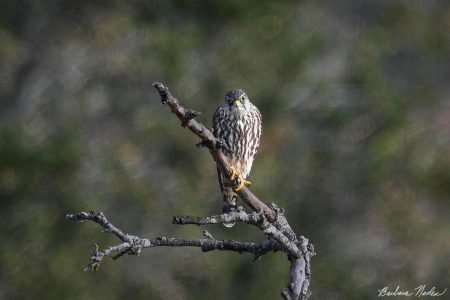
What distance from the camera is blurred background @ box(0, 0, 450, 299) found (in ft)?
34.4

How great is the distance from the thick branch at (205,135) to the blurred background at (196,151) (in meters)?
6.23

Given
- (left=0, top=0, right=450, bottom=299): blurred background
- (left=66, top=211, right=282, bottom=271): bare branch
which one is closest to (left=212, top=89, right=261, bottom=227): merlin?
(left=66, top=211, right=282, bottom=271): bare branch

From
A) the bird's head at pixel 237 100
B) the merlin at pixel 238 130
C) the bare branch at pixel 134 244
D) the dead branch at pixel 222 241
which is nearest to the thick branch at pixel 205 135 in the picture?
the dead branch at pixel 222 241

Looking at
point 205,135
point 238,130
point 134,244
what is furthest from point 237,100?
point 134,244

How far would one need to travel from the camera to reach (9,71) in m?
11.4

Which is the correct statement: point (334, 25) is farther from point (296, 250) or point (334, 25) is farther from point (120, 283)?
point (296, 250)

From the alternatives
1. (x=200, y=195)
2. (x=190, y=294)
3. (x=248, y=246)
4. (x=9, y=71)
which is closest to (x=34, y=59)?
(x=9, y=71)

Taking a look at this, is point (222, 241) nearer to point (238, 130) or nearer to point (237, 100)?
point (238, 130)

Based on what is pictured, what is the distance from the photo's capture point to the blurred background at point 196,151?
10.5 metres

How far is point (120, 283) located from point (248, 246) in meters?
7.23

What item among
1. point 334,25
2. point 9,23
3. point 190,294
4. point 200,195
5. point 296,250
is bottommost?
point 296,250

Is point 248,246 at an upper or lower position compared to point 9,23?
lower

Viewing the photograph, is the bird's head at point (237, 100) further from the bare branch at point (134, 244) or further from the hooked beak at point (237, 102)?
the bare branch at point (134, 244)

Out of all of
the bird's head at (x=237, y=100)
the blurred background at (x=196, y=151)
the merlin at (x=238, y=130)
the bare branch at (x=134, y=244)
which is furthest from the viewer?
the blurred background at (x=196, y=151)
